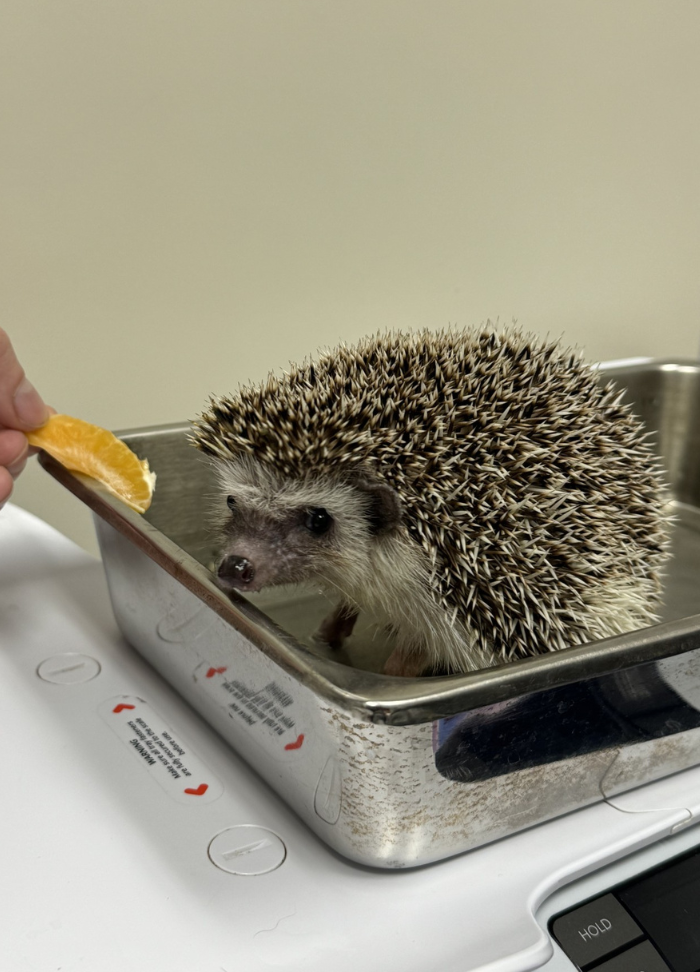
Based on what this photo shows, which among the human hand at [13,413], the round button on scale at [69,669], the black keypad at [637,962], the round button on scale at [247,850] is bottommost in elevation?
the black keypad at [637,962]

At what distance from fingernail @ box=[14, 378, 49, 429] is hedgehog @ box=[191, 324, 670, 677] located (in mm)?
257

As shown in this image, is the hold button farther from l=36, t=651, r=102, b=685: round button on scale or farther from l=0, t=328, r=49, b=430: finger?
l=0, t=328, r=49, b=430: finger

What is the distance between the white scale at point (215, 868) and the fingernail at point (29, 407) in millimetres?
328

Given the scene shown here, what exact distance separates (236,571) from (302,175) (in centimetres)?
106

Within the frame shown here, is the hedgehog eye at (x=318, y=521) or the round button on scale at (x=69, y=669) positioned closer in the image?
the hedgehog eye at (x=318, y=521)

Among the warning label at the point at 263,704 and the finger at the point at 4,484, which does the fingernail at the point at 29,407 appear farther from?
the warning label at the point at 263,704

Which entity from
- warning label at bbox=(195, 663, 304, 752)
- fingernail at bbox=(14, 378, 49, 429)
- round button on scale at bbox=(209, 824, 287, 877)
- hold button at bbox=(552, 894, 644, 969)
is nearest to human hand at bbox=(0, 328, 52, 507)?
fingernail at bbox=(14, 378, 49, 429)

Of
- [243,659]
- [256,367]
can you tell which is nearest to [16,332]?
[256,367]

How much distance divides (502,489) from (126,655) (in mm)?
515

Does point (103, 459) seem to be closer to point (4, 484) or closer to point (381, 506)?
point (4, 484)

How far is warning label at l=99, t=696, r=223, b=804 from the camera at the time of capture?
82cm

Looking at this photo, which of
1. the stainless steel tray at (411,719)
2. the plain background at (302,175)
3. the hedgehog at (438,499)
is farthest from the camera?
the plain background at (302,175)

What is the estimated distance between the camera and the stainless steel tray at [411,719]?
24.2 inches

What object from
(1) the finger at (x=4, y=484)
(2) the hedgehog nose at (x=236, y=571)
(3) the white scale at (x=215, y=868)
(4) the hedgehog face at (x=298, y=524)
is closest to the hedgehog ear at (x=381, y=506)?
(4) the hedgehog face at (x=298, y=524)
